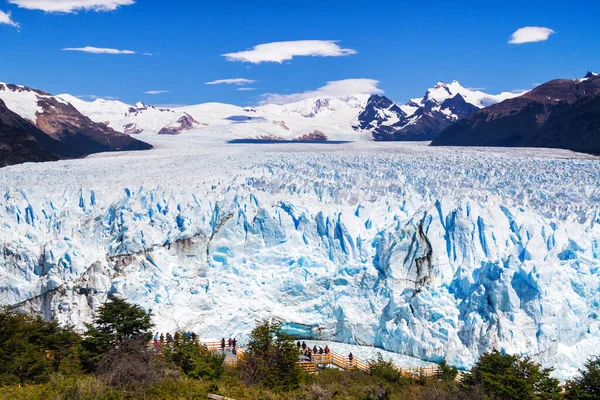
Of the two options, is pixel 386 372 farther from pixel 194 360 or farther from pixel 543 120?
pixel 543 120

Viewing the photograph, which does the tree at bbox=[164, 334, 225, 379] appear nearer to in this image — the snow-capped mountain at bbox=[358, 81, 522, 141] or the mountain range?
the mountain range

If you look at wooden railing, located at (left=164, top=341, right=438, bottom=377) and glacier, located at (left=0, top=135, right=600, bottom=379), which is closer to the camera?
wooden railing, located at (left=164, top=341, right=438, bottom=377)

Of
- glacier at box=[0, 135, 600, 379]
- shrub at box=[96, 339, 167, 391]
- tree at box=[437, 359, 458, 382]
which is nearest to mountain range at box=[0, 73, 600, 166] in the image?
glacier at box=[0, 135, 600, 379]

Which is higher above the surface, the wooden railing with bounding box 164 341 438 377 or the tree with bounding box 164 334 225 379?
the tree with bounding box 164 334 225 379

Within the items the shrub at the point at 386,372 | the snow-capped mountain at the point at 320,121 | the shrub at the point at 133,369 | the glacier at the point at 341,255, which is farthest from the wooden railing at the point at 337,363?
the snow-capped mountain at the point at 320,121

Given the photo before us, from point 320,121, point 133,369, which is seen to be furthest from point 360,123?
point 133,369
